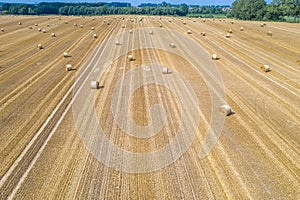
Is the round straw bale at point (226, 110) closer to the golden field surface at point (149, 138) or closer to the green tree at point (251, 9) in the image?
the golden field surface at point (149, 138)

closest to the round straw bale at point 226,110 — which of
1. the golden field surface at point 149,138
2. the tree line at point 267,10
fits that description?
the golden field surface at point 149,138

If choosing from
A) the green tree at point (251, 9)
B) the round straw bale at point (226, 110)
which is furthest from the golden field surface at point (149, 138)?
the green tree at point (251, 9)

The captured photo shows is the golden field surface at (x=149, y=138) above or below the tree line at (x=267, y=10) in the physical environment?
below

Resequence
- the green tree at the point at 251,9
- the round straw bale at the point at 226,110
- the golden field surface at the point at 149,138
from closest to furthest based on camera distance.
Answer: the golden field surface at the point at 149,138
the round straw bale at the point at 226,110
the green tree at the point at 251,9

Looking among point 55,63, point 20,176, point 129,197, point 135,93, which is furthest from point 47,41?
point 129,197

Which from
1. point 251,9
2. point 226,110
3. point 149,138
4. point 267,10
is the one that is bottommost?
point 149,138

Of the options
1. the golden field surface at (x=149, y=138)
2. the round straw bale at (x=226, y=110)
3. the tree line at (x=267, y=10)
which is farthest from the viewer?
the tree line at (x=267, y=10)

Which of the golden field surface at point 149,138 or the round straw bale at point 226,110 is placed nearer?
the golden field surface at point 149,138

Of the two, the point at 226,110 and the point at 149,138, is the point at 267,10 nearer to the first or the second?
the point at 226,110

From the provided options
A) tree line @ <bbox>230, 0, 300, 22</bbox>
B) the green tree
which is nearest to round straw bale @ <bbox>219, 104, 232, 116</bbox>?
tree line @ <bbox>230, 0, 300, 22</bbox>

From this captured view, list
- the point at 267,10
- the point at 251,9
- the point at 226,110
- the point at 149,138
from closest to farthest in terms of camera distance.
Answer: the point at 149,138
the point at 226,110
the point at 267,10
the point at 251,9

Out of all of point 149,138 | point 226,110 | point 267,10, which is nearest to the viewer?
point 149,138

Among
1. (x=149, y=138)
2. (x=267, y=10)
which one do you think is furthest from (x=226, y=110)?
(x=267, y=10)

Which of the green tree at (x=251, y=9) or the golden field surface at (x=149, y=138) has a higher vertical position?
the green tree at (x=251, y=9)
